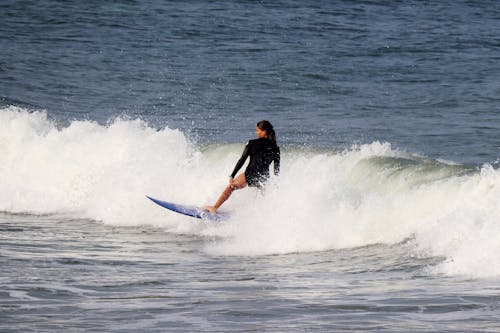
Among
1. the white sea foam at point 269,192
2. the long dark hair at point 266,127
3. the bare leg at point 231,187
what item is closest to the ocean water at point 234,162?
the white sea foam at point 269,192

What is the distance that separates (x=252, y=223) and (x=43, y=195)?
5587 mm

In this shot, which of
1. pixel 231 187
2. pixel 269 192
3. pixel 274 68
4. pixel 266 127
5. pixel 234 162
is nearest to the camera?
pixel 266 127

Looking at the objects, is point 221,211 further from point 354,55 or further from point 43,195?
point 354,55

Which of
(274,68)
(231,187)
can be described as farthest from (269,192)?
(274,68)

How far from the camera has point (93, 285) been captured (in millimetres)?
9438

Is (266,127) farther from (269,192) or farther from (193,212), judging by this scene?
(193,212)

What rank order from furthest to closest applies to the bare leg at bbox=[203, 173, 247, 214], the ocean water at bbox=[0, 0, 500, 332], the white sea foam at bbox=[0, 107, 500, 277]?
1. the bare leg at bbox=[203, 173, 247, 214]
2. the white sea foam at bbox=[0, 107, 500, 277]
3. the ocean water at bbox=[0, 0, 500, 332]

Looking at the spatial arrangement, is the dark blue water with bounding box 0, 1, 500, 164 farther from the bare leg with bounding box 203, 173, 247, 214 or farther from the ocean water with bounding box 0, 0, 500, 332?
the bare leg with bounding box 203, 173, 247, 214

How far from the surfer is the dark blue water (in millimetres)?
5342

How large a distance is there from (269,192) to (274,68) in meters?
15.9

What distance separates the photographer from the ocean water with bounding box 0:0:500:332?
8.67 m

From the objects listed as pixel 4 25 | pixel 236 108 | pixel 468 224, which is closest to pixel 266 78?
pixel 236 108

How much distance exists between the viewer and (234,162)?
17219 millimetres

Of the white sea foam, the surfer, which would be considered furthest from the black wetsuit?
the white sea foam
